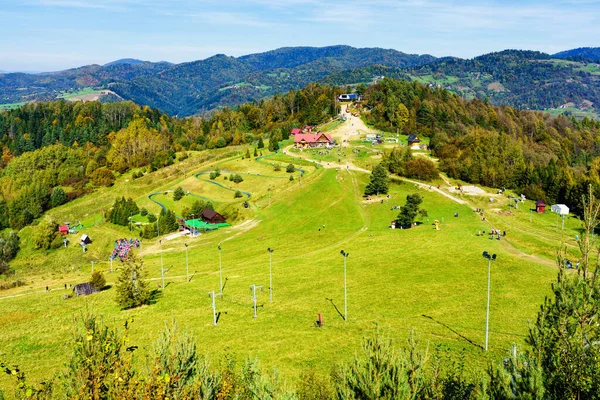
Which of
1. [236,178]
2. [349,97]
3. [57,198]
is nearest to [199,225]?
[236,178]

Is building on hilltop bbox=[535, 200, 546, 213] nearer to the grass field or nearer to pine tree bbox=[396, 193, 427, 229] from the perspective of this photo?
the grass field

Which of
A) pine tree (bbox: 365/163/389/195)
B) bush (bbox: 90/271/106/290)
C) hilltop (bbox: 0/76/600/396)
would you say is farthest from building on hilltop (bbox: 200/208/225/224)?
bush (bbox: 90/271/106/290)

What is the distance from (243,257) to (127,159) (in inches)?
4916

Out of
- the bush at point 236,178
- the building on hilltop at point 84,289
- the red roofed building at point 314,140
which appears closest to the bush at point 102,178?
the bush at point 236,178

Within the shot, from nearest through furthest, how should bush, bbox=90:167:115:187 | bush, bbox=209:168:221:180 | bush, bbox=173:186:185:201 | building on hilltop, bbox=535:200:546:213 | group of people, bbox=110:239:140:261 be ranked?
group of people, bbox=110:239:140:261
building on hilltop, bbox=535:200:546:213
bush, bbox=173:186:185:201
bush, bbox=209:168:221:180
bush, bbox=90:167:115:187

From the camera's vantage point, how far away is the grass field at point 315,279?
39.9m

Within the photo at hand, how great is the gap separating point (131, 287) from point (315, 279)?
21654 mm

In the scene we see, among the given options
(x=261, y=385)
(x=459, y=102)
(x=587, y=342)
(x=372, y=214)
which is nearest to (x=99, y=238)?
(x=372, y=214)

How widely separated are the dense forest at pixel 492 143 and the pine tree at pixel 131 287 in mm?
69002

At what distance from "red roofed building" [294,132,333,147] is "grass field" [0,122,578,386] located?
35671 mm

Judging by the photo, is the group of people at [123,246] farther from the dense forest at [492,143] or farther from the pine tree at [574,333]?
the pine tree at [574,333]

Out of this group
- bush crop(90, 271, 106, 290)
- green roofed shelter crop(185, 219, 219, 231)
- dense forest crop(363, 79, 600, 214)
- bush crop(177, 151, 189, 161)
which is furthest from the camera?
bush crop(177, 151, 189, 161)

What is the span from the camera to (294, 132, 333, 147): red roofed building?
14338cm

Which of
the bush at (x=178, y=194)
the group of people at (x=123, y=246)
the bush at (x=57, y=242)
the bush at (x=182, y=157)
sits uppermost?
the bush at (x=182, y=157)
